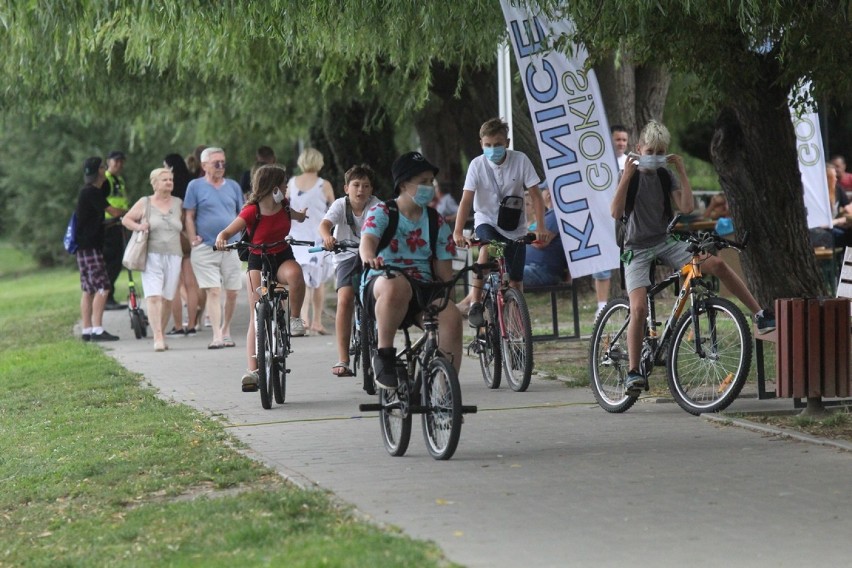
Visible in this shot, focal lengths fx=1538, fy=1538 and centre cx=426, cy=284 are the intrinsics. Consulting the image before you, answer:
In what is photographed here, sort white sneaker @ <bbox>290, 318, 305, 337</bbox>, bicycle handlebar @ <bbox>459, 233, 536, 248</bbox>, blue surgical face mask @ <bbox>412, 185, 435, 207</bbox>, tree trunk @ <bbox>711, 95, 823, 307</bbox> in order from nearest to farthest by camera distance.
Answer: blue surgical face mask @ <bbox>412, 185, 435, 207</bbox> → white sneaker @ <bbox>290, 318, 305, 337</bbox> → bicycle handlebar @ <bbox>459, 233, 536, 248</bbox> → tree trunk @ <bbox>711, 95, 823, 307</bbox>

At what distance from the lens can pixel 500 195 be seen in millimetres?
11852

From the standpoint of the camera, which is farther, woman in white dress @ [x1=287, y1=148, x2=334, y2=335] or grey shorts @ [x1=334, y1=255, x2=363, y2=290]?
woman in white dress @ [x1=287, y1=148, x2=334, y2=335]

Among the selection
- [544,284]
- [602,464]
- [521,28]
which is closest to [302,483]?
[602,464]

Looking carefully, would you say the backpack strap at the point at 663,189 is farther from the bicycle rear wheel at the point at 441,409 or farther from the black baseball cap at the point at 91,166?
the black baseball cap at the point at 91,166

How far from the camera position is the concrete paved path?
598cm

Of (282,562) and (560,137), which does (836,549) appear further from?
(560,137)

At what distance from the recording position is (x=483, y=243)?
11469 millimetres

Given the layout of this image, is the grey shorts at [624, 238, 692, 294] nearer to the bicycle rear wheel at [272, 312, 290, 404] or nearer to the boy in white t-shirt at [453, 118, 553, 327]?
the boy in white t-shirt at [453, 118, 553, 327]

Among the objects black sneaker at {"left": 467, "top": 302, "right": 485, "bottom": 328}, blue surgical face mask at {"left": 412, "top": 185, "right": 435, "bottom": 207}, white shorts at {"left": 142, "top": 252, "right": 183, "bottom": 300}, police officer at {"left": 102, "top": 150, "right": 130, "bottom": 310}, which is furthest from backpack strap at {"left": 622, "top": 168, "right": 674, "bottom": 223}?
police officer at {"left": 102, "top": 150, "right": 130, "bottom": 310}

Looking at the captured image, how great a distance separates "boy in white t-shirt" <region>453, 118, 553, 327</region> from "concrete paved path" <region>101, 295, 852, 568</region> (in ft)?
3.63

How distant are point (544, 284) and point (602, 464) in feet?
24.4

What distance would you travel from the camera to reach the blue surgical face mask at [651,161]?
9562mm

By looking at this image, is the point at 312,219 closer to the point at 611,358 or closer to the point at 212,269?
the point at 212,269

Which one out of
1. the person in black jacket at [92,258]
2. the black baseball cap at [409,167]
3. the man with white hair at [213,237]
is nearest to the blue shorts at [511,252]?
the black baseball cap at [409,167]
